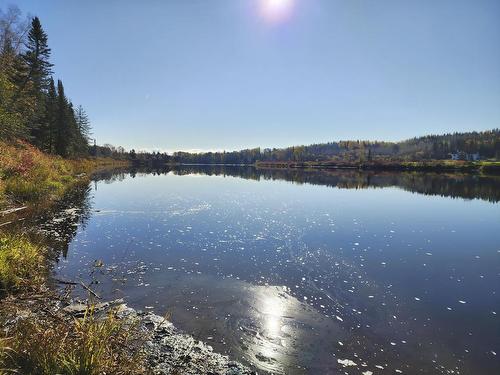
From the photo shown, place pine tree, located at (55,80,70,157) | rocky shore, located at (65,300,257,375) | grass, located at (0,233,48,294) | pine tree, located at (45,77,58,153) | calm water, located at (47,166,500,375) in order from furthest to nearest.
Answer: pine tree, located at (55,80,70,157)
pine tree, located at (45,77,58,153)
grass, located at (0,233,48,294)
calm water, located at (47,166,500,375)
rocky shore, located at (65,300,257,375)

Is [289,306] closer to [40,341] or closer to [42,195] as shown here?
[40,341]

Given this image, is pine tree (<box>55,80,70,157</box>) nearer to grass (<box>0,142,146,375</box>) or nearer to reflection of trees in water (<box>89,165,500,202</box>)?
reflection of trees in water (<box>89,165,500,202</box>)

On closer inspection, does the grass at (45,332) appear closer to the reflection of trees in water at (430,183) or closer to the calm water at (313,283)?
the calm water at (313,283)

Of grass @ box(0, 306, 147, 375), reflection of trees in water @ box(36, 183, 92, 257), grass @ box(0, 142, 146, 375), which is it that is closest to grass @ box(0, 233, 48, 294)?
grass @ box(0, 142, 146, 375)

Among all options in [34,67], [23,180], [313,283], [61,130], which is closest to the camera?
[313,283]

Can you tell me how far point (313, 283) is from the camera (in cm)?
1274

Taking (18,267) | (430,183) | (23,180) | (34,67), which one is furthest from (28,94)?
(430,183)

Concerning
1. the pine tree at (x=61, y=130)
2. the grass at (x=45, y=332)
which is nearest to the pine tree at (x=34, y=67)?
the pine tree at (x=61, y=130)

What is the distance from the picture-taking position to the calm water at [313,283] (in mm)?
8211

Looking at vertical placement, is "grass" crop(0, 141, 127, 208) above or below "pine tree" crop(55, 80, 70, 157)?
below

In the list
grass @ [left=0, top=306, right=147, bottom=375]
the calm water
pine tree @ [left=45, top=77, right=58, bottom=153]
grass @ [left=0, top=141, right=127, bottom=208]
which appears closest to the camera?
grass @ [left=0, top=306, right=147, bottom=375]

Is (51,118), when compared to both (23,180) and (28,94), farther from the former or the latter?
(23,180)

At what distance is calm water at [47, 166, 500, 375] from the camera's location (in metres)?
8.21

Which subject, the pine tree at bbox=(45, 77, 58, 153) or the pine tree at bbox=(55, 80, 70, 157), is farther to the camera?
the pine tree at bbox=(55, 80, 70, 157)
